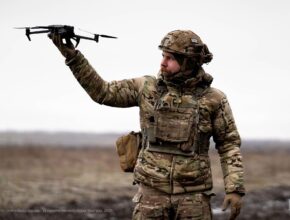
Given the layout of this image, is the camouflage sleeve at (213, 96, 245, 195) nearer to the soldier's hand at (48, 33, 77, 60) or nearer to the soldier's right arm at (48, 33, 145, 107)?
the soldier's right arm at (48, 33, 145, 107)

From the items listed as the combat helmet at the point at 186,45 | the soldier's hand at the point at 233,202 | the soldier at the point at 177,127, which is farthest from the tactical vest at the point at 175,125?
the soldier's hand at the point at 233,202

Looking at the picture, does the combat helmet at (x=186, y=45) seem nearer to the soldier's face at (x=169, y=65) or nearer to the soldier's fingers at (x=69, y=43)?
the soldier's face at (x=169, y=65)

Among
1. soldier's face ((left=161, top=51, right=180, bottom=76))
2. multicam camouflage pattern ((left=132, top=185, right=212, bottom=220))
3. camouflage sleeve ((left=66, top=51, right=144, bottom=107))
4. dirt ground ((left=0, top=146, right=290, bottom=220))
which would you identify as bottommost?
dirt ground ((left=0, top=146, right=290, bottom=220))

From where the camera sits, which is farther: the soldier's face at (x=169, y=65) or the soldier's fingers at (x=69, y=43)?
the soldier's face at (x=169, y=65)

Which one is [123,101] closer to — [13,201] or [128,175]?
[13,201]

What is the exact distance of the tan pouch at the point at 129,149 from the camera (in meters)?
8.19

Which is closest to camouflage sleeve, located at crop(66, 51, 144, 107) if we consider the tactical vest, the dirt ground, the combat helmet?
the tactical vest

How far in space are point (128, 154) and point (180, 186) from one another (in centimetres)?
68

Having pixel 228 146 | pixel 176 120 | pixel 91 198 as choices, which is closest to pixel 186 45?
pixel 176 120

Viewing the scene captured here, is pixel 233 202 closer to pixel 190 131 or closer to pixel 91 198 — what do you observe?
pixel 190 131

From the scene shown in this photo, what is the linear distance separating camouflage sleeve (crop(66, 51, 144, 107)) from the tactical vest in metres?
0.26

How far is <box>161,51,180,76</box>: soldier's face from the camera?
25.9ft

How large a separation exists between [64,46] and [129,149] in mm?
1170

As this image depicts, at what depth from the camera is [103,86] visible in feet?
26.0
